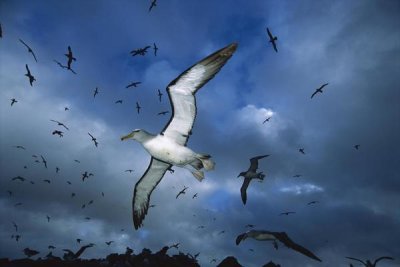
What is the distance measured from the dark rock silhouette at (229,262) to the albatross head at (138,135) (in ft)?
17.7

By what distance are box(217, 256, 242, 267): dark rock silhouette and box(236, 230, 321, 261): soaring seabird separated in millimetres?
1006

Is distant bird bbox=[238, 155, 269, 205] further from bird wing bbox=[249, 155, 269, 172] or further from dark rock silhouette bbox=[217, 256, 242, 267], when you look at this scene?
dark rock silhouette bbox=[217, 256, 242, 267]

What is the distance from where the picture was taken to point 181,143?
12609 mm

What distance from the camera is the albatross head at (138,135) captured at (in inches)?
458

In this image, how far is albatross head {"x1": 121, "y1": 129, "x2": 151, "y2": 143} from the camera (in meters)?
11.6

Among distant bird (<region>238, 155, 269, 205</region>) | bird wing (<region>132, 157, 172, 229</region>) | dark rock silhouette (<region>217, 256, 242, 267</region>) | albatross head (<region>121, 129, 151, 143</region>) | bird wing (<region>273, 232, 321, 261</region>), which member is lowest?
dark rock silhouette (<region>217, 256, 242, 267</region>)

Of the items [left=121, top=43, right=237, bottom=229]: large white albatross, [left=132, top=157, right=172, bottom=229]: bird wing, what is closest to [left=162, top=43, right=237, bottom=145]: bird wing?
[left=121, top=43, right=237, bottom=229]: large white albatross

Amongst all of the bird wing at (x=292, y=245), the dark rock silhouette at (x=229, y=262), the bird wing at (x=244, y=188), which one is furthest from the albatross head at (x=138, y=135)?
the bird wing at (x=244, y=188)

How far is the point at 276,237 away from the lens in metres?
9.99

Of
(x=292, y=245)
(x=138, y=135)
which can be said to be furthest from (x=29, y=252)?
(x=292, y=245)

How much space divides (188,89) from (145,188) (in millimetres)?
6449

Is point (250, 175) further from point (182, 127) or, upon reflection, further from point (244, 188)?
point (182, 127)

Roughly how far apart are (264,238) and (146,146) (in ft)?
17.9

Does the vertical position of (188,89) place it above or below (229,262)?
above
